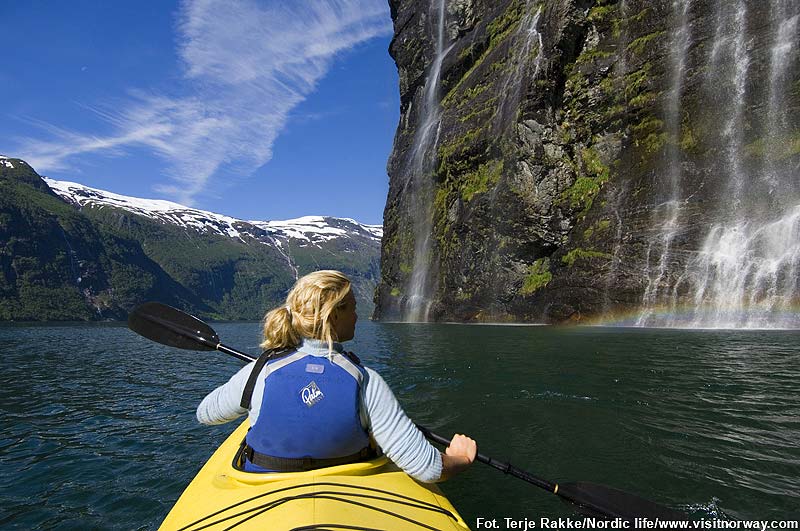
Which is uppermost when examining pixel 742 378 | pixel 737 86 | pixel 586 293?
pixel 737 86

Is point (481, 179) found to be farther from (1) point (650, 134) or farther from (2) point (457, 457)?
(2) point (457, 457)

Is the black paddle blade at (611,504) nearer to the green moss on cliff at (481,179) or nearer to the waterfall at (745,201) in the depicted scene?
the waterfall at (745,201)

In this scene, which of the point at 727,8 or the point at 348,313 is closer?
the point at 348,313

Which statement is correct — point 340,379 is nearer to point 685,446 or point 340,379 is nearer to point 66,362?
point 685,446

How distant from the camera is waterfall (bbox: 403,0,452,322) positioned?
59406mm

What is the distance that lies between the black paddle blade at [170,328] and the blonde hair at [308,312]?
3.55 metres

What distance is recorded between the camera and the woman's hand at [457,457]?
3375 mm

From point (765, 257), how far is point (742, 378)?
22.9 meters

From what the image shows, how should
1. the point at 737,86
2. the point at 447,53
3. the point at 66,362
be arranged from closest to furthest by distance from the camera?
the point at 66,362 → the point at 737,86 → the point at 447,53

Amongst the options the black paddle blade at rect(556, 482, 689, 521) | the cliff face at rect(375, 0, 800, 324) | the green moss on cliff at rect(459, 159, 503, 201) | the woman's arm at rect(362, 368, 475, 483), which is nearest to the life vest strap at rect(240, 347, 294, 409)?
the woman's arm at rect(362, 368, 475, 483)

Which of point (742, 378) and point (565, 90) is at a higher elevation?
point (565, 90)

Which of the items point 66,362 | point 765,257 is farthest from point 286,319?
point 765,257

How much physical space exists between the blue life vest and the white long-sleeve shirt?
8 centimetres

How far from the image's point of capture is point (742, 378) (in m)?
11.3
